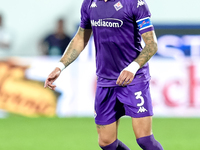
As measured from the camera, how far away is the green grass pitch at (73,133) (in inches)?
297

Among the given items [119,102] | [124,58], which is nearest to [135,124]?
[119,102]

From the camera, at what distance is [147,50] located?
15.9 feet

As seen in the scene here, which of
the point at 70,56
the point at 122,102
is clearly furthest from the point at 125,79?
the point at 70,56

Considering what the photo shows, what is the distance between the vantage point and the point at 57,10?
15.1 meters

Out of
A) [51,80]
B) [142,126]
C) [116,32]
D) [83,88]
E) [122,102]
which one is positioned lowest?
[83,88]

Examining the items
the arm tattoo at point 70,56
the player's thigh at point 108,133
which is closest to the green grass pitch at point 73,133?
the player's thigh at point 108,133

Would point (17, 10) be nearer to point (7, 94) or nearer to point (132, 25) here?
point (7, 94)

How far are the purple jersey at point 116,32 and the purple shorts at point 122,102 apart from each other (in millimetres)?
78

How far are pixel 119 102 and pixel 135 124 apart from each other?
0.32 m

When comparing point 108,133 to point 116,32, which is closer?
point 116,32

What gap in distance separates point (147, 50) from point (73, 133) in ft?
14.0

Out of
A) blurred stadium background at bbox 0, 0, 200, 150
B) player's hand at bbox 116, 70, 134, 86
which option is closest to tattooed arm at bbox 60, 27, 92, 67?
player's hand at bbox 116, 70, 134, 86

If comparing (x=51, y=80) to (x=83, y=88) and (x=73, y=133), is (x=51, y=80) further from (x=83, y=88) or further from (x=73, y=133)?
(x=83, y=88)

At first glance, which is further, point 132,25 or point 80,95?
point 80,95
